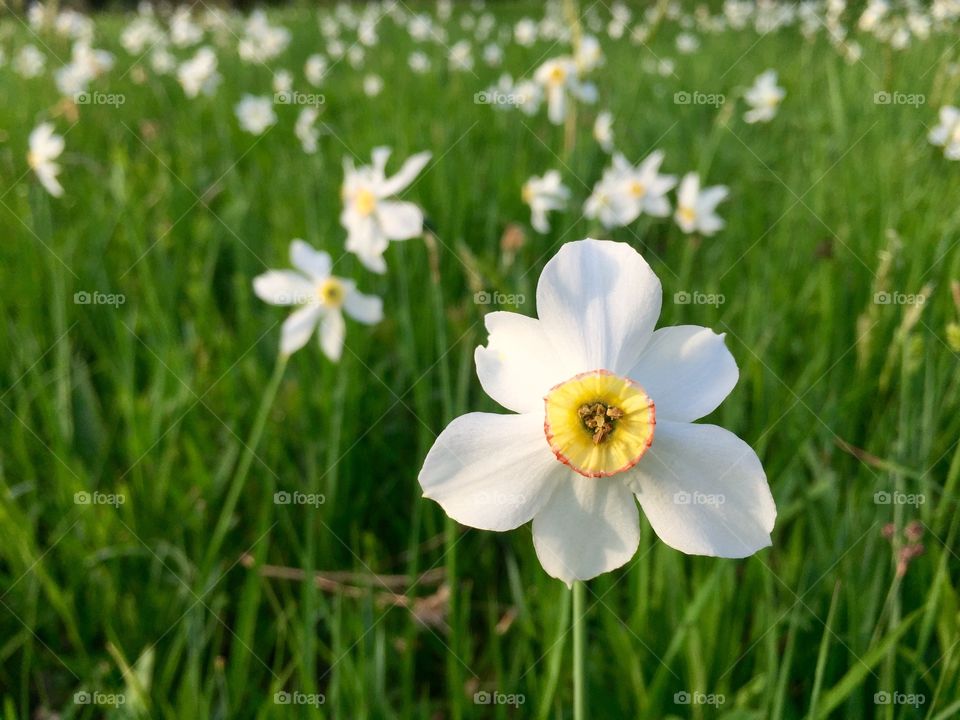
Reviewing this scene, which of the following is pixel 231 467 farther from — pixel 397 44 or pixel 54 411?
pixel 397 44

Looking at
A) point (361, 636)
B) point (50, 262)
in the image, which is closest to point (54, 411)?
point (50, 262)

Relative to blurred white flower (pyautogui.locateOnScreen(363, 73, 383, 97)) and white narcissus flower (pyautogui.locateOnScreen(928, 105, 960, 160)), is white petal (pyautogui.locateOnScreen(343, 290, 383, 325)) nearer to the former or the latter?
white narcissus flower (pyautogui.locateOnScreen(928, 105, 960, 160))

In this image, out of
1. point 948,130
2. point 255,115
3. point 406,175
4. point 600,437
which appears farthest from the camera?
point 255,115

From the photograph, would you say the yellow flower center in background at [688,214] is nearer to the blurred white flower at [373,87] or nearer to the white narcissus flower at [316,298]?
the white narcissus flower at [316,298]

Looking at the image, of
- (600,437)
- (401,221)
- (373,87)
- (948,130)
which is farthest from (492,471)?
(373,87)

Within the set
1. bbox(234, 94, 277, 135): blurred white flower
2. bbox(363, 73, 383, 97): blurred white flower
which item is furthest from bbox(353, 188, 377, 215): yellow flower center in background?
bbox(363, 73, 383, 97): blurred white flower

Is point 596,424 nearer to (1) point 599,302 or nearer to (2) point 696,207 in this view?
(1) point 599,302

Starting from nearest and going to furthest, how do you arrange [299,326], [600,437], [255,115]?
[600,437] → [299,326] → [255,115]
